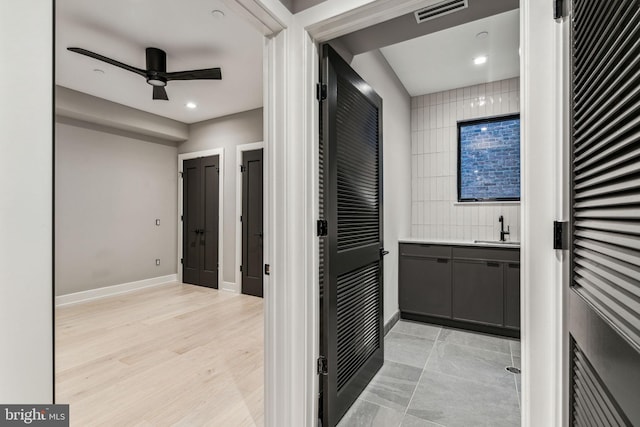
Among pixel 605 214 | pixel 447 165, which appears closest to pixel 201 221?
pixel 447 165

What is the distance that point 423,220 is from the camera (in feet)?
13.0

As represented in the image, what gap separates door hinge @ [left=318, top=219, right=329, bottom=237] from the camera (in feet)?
5.24

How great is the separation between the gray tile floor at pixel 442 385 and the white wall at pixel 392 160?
1.84 ft

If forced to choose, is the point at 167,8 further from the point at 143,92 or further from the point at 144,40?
the point at 143,92

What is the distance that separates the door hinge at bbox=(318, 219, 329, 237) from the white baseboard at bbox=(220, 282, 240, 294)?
11.5ft

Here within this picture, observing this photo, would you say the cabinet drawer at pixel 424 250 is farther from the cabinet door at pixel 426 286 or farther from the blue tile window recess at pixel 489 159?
the blue tile window recess at pixel 489 159

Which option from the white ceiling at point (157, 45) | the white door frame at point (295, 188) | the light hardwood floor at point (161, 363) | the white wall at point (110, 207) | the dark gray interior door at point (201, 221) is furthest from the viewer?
the dark gray interior door at point (201, 221)

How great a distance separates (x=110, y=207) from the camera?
15.0ft

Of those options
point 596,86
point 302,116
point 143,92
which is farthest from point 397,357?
point 143,92

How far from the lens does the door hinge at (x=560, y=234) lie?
3.18 feet

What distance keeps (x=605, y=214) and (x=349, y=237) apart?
1.28 meters

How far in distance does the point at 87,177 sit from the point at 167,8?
310 centimetres
